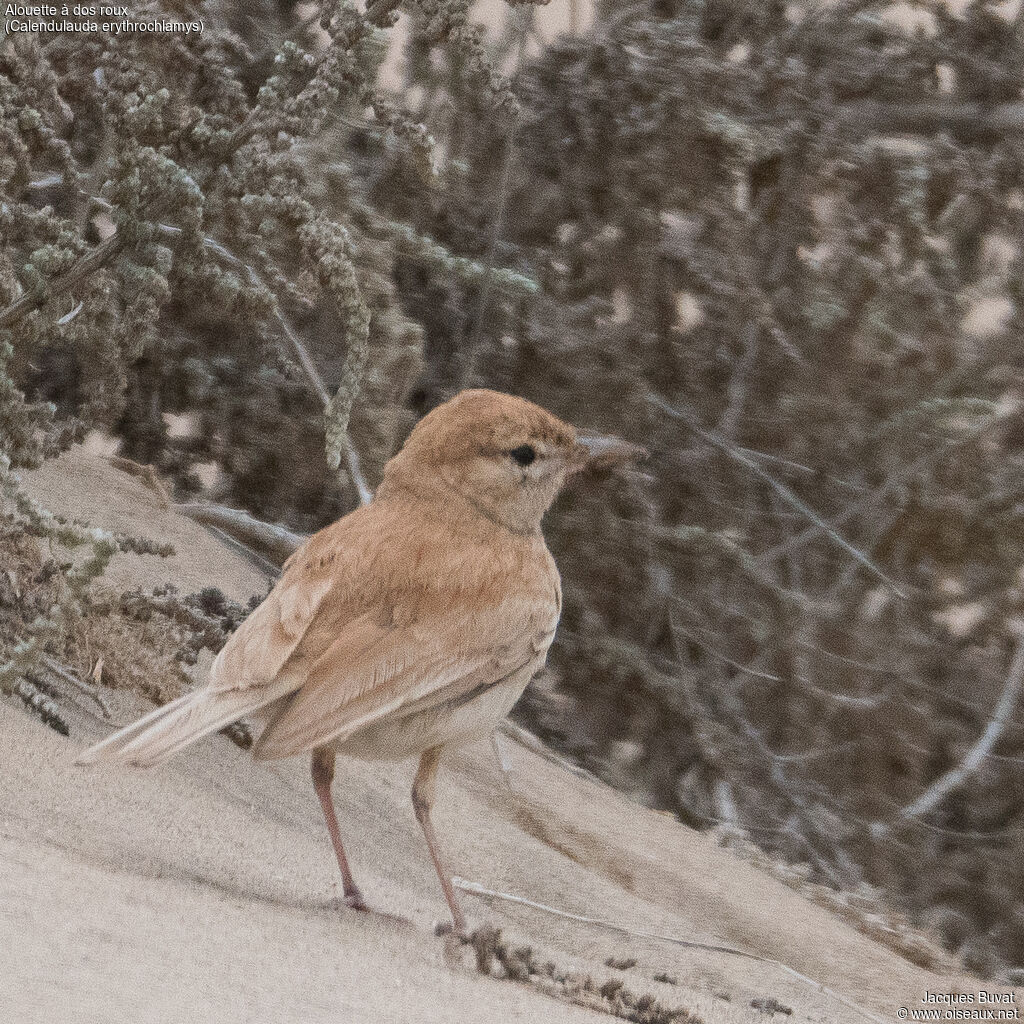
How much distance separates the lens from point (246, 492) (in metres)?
4.73

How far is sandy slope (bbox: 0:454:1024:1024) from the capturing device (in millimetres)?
1794

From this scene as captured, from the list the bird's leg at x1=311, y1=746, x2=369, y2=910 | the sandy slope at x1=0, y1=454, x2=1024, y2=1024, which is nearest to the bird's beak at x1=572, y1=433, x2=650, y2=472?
the bird's leg at x1=311, y1=746, x2=369, y2=910

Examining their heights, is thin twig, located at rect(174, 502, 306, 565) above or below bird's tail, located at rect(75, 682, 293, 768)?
below

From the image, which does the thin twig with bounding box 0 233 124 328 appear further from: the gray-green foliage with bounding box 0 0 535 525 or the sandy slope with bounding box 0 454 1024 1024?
the sandy slope with bounding box 0 454 1024 1024

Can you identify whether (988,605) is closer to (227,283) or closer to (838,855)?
(838,855)

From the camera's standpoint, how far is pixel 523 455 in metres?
2.83

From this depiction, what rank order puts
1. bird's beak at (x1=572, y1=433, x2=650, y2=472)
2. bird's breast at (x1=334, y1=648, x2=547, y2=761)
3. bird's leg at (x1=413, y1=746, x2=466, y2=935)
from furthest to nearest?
bird's beak at (x1=572, y1=433, x2=650, y2=472), bird's leg at (x1=413, y1=746, x2=466, y2=935), bird's breast at (x1=334, y1=648, x2=547, y2=761)

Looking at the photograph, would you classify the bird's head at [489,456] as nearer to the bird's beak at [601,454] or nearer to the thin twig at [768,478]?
the bird's beak at [601,454]

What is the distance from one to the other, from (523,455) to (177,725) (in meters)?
0.92

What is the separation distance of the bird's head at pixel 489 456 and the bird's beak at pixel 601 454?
60mm

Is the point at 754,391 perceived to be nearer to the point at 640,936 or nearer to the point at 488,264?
the point at 488,264

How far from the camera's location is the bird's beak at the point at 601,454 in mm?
2941

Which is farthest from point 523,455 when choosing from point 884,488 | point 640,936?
point 884,488

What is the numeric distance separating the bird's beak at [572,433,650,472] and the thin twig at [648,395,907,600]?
1.58 metres
